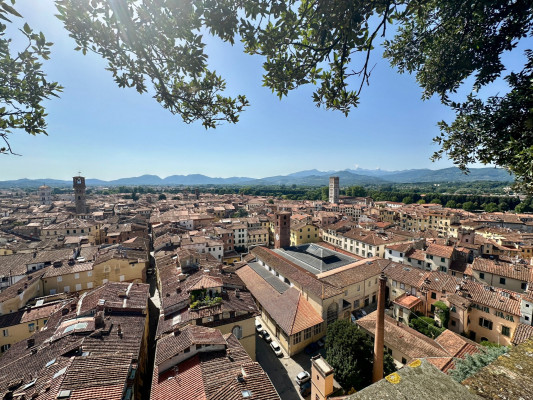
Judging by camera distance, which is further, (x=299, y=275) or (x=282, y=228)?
(x=282, y=228)

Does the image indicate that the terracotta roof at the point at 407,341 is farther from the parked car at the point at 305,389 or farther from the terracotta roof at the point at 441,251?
the terracotta roof at the point at 441,251

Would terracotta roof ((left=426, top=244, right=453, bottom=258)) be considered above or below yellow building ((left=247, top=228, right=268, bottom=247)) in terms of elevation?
above

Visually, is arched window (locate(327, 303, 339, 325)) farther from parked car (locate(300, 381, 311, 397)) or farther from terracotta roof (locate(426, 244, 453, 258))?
terracotta roof (locate(426, 244, 453, 258))

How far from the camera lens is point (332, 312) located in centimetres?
2622

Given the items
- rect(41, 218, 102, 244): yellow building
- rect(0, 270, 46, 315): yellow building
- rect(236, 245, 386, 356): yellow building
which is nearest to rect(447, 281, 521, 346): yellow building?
rect(236, 245, 386, 356): yellow building

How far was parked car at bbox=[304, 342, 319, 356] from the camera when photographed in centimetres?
2328

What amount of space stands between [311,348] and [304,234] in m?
34.2

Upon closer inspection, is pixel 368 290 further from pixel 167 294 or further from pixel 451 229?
pixel 451 229

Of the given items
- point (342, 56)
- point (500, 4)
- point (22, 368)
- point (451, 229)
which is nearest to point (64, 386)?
point (22, 368)

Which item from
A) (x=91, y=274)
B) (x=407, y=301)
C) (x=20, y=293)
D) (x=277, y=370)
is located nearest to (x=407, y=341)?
(x=407, y=301)

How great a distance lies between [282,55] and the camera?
5.51 meters

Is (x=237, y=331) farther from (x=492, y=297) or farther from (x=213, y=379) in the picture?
(x=492, y=297)

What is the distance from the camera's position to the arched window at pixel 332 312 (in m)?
26.0

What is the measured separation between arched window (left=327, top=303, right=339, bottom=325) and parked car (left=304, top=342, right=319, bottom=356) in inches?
129
